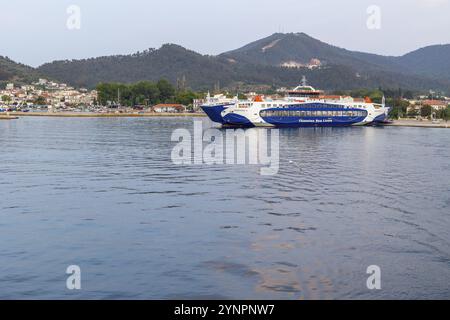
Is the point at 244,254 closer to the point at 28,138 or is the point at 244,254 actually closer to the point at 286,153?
the point at 286,153

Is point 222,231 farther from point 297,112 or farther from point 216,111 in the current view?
point 297,112

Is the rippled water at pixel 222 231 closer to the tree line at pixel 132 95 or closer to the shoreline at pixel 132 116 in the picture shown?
the shoreline at pixel 132 116

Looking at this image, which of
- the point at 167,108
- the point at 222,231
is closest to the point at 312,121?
the point at 222,231

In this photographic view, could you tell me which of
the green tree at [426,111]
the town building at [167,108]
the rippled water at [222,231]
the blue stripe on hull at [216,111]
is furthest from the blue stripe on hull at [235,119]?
the town building at [167,108]

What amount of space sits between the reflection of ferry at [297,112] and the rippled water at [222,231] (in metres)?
53.4

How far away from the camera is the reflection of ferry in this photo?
9225 cm

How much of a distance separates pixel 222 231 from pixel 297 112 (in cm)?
7992

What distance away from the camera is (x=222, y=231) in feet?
69.8

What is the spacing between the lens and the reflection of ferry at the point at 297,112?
3632 inches

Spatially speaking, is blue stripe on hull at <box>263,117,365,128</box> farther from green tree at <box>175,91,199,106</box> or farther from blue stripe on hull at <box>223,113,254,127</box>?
green tree at <box>175,91,199,106</box>

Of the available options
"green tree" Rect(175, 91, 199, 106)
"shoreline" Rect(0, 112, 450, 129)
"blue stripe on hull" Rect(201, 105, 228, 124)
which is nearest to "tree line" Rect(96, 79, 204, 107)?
"green tree" Rect(175, 91, 199, 106)
